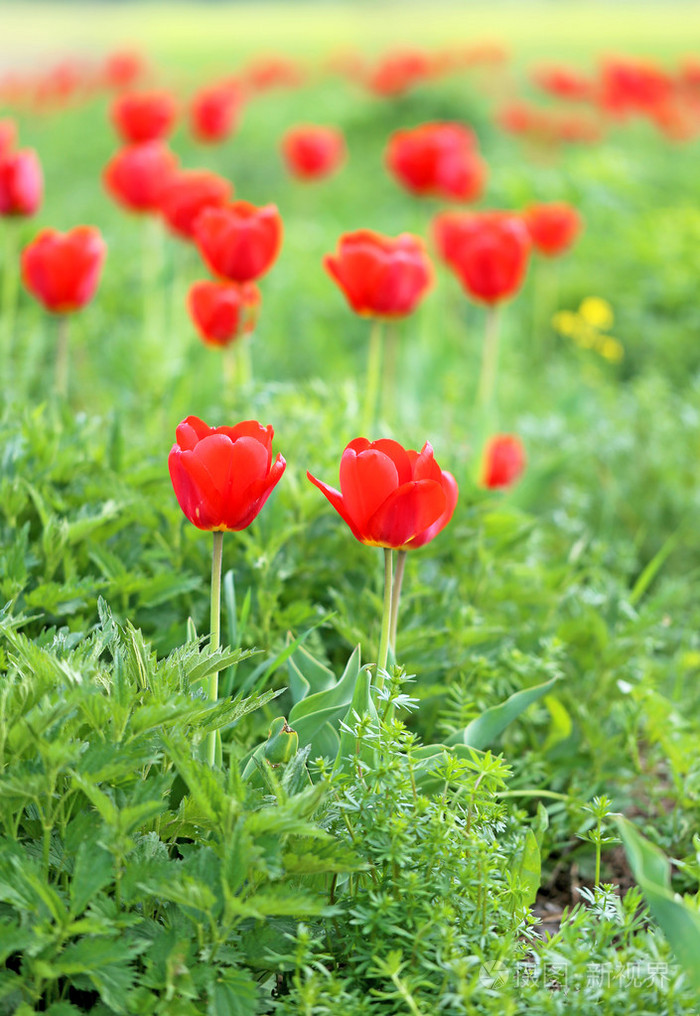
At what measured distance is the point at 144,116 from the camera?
14.3 feet

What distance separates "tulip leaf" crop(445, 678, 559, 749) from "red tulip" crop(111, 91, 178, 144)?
3.36 m

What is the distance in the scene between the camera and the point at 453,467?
2.53 metres

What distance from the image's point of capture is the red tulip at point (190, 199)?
3.18 meters

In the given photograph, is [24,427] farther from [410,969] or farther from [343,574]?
[410,969]

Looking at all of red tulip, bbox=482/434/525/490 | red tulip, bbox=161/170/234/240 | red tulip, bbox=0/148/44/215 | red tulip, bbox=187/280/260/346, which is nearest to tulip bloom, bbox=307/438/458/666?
red tulip, bbox=187/280/260/346

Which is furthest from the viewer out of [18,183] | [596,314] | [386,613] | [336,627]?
[596,314]

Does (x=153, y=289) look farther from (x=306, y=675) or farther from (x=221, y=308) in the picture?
(x=306, y=675)

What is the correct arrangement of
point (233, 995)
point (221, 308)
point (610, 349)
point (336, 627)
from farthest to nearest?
point (610, 349), point (221, 308), point (336, 627), point (233, 995)

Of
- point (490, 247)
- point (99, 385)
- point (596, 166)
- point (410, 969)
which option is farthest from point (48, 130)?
point (410, 969)

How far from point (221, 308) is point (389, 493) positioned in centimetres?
129

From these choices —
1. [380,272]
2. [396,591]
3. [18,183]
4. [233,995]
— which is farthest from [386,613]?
[18,183]

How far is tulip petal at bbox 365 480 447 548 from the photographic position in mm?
1487

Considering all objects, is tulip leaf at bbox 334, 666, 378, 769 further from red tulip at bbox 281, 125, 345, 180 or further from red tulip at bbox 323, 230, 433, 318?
red tulip at bbox 281, 125, 345, 180

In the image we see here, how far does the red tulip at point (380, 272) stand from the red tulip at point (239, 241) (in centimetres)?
14
